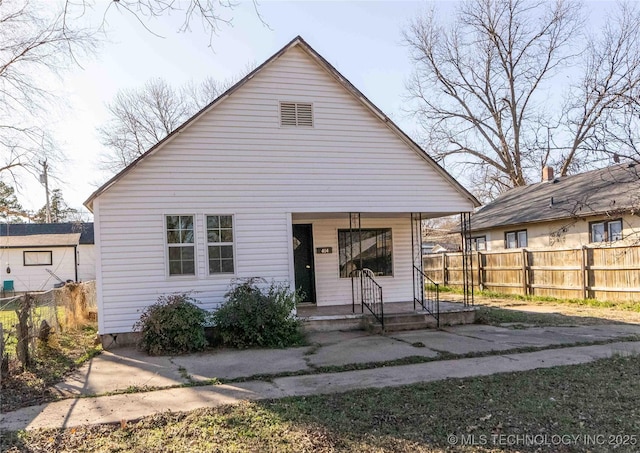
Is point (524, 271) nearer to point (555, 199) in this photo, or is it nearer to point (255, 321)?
point (555, 199)

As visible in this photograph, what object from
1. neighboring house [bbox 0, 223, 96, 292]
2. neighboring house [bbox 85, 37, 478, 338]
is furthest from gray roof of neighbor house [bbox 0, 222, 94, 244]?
neighboring house [bbox 85, 37, 478, 338]

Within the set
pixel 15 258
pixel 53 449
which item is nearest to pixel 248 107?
pixel 53 449

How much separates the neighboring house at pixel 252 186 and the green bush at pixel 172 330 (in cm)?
96

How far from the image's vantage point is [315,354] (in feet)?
26.3

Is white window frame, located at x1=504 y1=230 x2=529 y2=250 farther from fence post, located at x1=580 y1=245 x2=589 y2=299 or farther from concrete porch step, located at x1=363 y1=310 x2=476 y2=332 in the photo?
concrete porch step, located at x1=363 y1=310 x2=476 y2=332

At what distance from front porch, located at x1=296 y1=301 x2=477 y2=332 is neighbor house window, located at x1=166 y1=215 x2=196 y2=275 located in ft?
8.99

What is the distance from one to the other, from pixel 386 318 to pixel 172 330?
4.66 m

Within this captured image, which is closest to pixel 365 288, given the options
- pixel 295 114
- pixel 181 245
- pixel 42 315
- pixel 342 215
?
pixel 342 215

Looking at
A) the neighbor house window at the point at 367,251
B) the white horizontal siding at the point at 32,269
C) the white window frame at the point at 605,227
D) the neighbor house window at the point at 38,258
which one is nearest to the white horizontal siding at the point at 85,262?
the white horizontal siding at the point at 32,269

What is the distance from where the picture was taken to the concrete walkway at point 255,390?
5.14m

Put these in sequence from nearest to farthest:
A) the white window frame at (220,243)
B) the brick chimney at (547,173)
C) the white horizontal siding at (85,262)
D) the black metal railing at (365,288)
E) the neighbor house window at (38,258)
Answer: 1. the white window frame at (220,243)
2. the black metal railing at (365,288)
3. the brick chimney at (547,173)
4. the neighbor house window at (38,258)
5. the white horizontal siding at (85,262)

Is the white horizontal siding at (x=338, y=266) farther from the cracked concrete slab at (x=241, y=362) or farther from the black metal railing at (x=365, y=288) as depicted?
the cracked concrete slab at (x=241, y=362)

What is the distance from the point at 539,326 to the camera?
1068cm

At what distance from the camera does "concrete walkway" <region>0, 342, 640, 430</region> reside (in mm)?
5137
